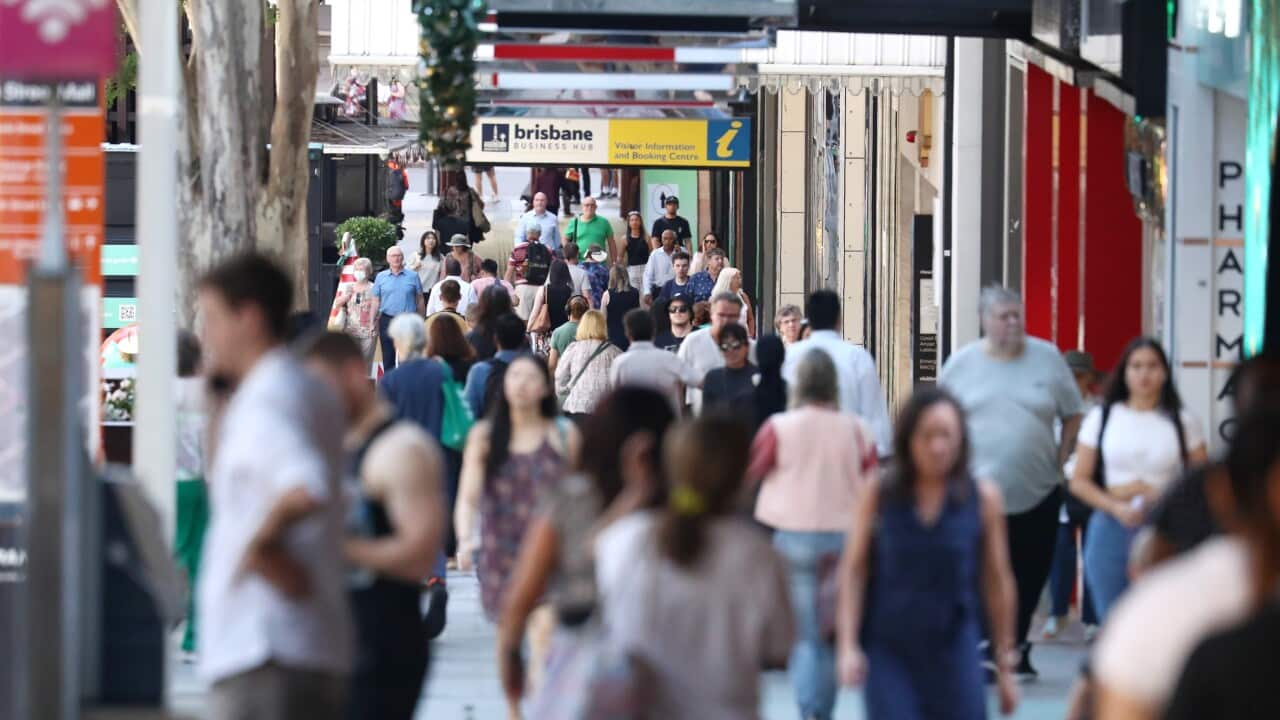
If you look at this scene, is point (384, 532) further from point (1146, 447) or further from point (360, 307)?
point (360, 307)

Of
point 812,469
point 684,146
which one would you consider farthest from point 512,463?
point 684,146

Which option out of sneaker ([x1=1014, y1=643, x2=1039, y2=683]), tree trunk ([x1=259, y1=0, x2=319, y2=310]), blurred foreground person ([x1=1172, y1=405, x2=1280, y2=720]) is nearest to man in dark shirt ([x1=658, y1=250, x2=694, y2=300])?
tree trunk ([x1=259, y1=0, x2=319, y2=310])

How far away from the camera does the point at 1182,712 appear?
3.17 meters

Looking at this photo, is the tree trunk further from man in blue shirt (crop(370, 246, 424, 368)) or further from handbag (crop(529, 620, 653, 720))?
handbag (crop(529, 620, 653, 720))

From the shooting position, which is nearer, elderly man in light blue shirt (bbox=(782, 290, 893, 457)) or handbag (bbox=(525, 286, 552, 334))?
elderly man in light blue shirt (bbox=(782, 290, 893, 457))

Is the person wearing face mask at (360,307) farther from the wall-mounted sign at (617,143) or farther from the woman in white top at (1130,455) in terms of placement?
the woman in white top at (1130,455)

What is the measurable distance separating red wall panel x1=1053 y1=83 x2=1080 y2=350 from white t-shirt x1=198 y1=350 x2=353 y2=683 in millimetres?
12250

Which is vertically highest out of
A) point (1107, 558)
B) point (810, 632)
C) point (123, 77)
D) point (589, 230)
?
point (123, 77)

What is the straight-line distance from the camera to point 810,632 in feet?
28.7

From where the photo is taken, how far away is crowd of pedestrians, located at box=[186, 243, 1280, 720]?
137 inches

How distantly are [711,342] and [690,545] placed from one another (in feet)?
28.9

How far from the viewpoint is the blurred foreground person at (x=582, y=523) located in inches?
205

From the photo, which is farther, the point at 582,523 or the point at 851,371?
the point at 851,371

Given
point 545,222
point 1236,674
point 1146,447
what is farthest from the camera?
point 545,222
